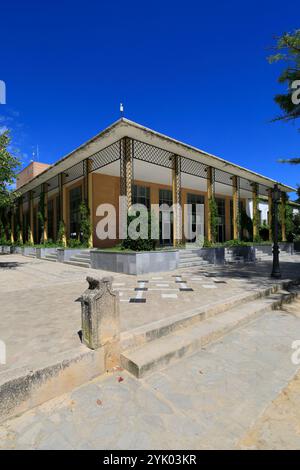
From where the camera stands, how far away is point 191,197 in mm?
19703

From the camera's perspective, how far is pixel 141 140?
1047 centimetres

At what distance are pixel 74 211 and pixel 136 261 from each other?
30.9 ft

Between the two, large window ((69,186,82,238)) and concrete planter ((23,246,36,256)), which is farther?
concrete planter ((23,246,36,256))

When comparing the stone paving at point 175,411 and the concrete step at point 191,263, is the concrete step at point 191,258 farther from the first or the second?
the stone paving at point 175,411

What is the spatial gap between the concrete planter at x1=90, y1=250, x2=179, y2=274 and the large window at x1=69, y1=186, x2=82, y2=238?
19.8ft

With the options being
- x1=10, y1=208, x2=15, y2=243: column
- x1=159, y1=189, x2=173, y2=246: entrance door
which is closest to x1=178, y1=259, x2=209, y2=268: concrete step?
x1=159, y1=189, x2=173, y2=246: entrance door

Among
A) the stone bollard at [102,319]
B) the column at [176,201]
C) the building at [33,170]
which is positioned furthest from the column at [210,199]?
the building at [33,170]

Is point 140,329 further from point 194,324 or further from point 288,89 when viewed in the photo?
point 288,89

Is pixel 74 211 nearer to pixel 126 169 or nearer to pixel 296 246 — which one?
pixel 126 169

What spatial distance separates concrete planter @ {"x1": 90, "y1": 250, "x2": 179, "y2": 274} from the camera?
29.2 ft

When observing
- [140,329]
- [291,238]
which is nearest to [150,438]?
[140,329]

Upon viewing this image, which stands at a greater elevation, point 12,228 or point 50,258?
point 12,228

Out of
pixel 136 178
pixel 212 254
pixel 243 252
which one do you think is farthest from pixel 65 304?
pixel 136 178

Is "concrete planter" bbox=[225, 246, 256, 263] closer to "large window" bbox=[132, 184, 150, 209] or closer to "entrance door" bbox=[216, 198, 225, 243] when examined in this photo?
"large window" bbox=[132, 184, 150, 209]
